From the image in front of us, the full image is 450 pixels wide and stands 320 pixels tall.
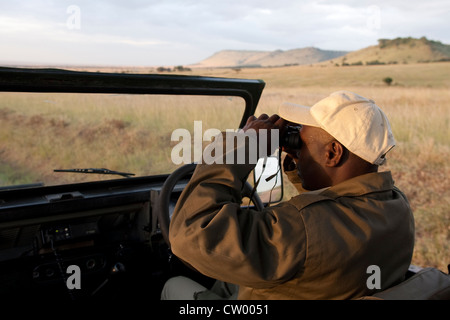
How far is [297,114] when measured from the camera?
1664 mm

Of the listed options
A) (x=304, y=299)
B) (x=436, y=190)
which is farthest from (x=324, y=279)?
(x=436, y=190)

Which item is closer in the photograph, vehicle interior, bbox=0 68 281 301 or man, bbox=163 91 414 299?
man, bbox=163 91 414 299

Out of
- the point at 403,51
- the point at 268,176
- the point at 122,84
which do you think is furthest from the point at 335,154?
the point at 403,51

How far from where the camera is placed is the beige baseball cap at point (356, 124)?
149 centimetres

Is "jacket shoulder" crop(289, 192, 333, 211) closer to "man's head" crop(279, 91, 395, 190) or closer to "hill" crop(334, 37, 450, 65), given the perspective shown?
"man's head" crop(279, 91, 395, 190)

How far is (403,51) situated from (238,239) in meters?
54.4

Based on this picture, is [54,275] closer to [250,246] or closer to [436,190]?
[250,246]

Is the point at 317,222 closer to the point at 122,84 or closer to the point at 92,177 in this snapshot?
the point at 122,84

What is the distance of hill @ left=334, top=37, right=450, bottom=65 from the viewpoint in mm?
47503

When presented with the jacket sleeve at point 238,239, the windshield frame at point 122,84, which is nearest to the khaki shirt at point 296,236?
the jacket sleeve at point 238,239

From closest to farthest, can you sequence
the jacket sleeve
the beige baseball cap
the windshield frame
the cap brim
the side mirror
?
the jacket sleeve
the beige baseball cap
the cap brim
the side mirror
the windshield frame

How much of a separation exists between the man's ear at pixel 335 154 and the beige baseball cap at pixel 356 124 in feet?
0.10

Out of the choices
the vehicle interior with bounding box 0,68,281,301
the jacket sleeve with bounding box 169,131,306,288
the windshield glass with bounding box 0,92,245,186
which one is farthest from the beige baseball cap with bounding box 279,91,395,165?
the windshield glass with bounding box 0,92,245,186

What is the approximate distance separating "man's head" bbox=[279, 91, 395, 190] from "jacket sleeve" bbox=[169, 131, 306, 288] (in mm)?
247
